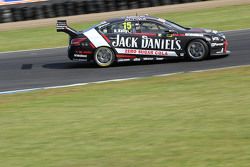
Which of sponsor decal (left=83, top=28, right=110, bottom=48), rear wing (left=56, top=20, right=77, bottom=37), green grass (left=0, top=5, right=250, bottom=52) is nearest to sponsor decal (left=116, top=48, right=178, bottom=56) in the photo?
sponsor decal (left=83, top=28, right=110, bottom=48)

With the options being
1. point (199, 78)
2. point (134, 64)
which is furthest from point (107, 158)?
point (134, 64)

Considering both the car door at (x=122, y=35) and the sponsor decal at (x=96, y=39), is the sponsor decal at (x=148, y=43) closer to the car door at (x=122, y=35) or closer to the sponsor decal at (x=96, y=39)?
the car door at (x=122, y=35)

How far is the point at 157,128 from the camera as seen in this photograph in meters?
8.98

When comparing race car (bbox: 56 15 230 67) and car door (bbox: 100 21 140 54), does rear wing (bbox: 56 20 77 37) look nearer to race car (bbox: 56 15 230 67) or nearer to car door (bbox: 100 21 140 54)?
race car (bbox: 56 15 230 67)

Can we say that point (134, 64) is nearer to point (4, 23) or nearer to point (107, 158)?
point (107, 158)

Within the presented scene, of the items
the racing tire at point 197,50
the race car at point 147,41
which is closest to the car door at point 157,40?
the race car at point 147,41

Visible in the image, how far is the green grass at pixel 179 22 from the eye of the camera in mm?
23347

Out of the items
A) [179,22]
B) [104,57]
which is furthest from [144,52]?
[179,22]

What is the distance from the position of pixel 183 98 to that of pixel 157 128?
2468 mm

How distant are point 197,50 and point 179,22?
10.0 metres

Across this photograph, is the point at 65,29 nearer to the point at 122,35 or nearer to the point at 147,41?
the point at 122,35

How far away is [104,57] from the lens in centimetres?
1678

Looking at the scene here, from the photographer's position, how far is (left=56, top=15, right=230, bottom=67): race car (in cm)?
1623

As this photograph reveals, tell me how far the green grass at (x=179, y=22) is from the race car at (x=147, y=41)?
6085mm
